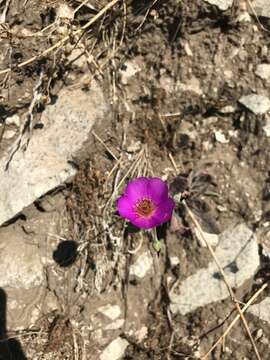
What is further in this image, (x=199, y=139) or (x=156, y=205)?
(x=199, y=139)

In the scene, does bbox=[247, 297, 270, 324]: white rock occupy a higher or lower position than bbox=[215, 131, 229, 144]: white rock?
lower

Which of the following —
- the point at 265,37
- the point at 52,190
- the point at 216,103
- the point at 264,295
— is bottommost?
the point at 264,295

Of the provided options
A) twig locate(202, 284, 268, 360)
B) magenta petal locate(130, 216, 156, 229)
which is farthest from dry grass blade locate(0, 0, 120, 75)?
twig locate(202, 284, 268, 360)

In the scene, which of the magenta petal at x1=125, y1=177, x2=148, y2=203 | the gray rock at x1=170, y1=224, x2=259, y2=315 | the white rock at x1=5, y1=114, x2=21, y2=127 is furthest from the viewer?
the white rock at x1=5, y1=114, x2=21, y2=127

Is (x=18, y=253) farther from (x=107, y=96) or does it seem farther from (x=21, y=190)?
(x=107, y=96)

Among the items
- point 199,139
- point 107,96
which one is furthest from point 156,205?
point 107,96

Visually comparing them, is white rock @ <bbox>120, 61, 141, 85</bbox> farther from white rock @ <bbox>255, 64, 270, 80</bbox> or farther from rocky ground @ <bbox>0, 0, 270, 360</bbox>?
white rock @ <bbox>255, 64, 270, 80</bbox>

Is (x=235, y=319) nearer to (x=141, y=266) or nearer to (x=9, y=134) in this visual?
(x=141, y=266)

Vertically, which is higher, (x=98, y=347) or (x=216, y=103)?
(x=216, y=103)
